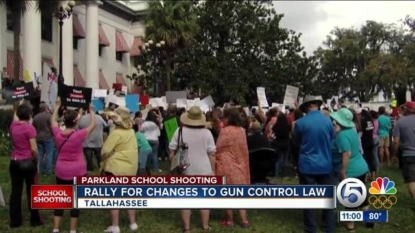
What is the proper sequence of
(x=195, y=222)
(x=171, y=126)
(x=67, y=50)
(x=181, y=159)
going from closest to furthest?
(x=181, y=159), (x=195, y=222), (x=171, y=126), (x=67, y=50)

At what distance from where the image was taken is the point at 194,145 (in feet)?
25.0

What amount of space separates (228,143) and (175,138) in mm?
781

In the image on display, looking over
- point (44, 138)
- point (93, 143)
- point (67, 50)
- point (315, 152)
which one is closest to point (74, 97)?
point (315, 152)

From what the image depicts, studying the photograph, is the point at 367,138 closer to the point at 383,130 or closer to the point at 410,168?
the point at 383,130

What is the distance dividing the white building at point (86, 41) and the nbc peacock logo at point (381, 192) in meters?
27.1

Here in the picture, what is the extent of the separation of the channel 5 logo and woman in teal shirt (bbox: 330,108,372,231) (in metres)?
1.62

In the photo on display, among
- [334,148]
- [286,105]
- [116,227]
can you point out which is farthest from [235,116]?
[286,105]

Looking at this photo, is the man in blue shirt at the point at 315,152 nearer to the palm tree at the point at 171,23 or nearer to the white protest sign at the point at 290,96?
the white protest sign at the point at 290,96

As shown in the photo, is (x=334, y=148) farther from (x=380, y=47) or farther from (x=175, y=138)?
(x=380, y=47)

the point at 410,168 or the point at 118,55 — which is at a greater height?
the point at 118,55

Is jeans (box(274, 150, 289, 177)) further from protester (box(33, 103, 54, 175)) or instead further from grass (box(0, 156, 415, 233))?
protester (box(33, 103, 54, 175))

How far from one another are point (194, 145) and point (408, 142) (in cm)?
336

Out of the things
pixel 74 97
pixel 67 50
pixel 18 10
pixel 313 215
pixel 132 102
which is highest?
pixel 18 10

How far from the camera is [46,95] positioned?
43.4 feet
